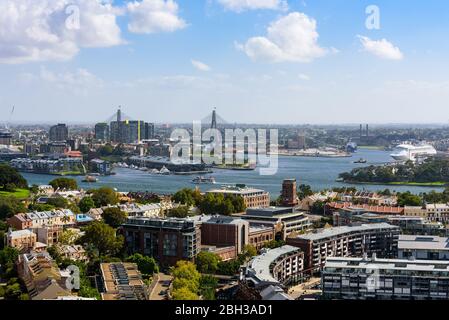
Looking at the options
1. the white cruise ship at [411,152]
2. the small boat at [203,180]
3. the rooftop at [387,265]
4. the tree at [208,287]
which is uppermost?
the white cruise ship at [411,152]

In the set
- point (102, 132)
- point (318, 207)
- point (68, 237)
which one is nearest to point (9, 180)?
point (318, 207)

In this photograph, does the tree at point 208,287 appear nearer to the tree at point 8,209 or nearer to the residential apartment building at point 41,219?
the residential apartment building at point 41,219

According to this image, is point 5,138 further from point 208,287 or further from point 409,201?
point 208,287

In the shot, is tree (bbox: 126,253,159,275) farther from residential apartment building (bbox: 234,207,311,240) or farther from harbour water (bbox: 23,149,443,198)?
harbour water (bbox: 23,149,443,198)

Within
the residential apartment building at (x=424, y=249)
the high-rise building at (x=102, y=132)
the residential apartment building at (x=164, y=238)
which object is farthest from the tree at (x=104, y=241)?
the high-rise building at (x=102, y=132)

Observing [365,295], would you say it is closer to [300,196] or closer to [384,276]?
[384,276]

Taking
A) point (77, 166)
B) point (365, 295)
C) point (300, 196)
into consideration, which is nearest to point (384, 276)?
point (365, 295)
